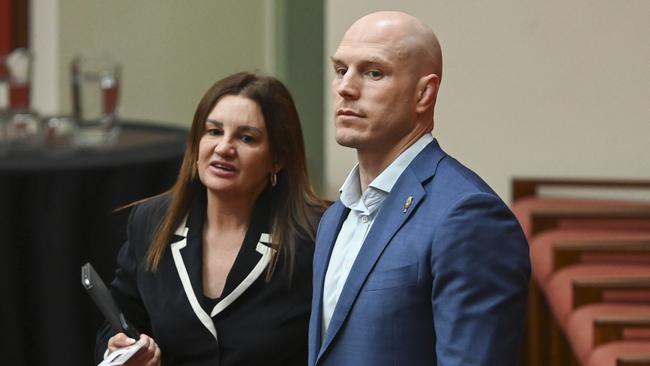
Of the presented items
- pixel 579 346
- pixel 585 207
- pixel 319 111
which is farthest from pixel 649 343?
pixel 319 111

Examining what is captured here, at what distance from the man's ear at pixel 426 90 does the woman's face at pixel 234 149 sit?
2.13ft

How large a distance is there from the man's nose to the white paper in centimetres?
65

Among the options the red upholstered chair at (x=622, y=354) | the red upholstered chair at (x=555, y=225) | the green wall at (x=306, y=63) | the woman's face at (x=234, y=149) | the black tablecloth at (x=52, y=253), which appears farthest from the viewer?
the green wall at (x=306, y=63)

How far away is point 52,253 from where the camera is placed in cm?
432

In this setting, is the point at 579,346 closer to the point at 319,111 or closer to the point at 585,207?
the point at 585,207

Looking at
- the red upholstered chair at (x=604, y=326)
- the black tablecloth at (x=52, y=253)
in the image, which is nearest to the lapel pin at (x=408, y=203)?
the red upholstered chair at (x=604, y=326)

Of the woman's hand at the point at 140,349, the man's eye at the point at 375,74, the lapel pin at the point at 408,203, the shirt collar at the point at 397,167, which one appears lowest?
the woman's hand at the point at 140,349

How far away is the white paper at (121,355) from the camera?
2.25m

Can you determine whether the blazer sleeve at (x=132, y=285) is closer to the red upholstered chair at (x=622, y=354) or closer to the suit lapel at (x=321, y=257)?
the suit lapel at (x=321, y=257)

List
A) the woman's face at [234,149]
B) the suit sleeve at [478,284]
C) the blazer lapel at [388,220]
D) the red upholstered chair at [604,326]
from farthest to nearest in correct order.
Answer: the red upholstered chair at [604,326], the woman's face at [234,149], the blazer lapel at [388,220], the suit sleeve at [478,284]

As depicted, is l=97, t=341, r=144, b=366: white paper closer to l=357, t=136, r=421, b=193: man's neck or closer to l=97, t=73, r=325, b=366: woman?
l=97, t=73, r=325, b=366: woman

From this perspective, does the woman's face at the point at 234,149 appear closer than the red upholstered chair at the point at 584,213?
Yes

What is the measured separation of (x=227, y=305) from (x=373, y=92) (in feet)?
2.52

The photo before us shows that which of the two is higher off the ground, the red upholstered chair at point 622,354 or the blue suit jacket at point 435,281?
the blue suit jacket at point 435,281
